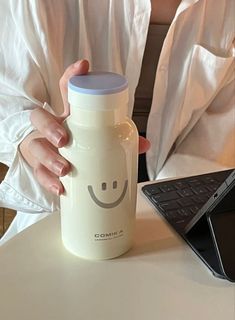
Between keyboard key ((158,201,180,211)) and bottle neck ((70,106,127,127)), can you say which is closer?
bottle neck ((70,106,127,127))

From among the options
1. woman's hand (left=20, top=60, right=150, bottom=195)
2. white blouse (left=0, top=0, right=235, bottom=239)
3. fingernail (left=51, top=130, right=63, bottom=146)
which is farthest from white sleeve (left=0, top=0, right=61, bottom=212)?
fingernail (left=51, top=130, right=63, bottom=146)

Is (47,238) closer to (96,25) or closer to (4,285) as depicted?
(4,285)

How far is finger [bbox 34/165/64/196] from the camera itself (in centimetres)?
57

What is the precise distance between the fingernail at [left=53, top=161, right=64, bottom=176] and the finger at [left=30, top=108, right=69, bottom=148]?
0.06ft

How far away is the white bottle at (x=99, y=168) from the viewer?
19.8 inches

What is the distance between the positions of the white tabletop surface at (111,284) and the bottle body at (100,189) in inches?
0.9

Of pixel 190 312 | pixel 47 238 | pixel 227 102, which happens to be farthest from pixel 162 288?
pixel 227 102

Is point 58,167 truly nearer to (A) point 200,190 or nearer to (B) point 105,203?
(B) point 105,203

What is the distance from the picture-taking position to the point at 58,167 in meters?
0.54

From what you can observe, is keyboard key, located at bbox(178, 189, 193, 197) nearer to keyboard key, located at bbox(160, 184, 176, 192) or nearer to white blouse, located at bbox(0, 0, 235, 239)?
keyboard key, located at bbox(160, 184, 176, 192)

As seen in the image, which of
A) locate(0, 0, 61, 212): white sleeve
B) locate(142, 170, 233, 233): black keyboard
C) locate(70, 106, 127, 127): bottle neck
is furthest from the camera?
locate(0, 0, 61, 212): white sleeve

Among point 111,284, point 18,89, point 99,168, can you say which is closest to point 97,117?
point 99,168

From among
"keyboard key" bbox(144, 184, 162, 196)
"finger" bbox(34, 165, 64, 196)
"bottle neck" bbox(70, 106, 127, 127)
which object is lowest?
"keyboard key" bbox(144, 184, 162, 196)

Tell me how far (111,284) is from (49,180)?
124 millimetres
